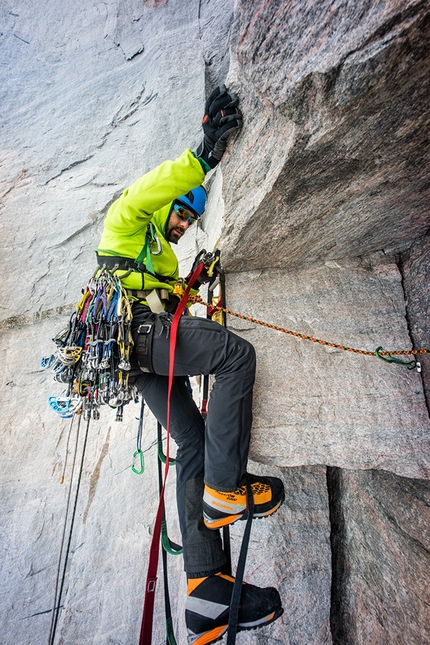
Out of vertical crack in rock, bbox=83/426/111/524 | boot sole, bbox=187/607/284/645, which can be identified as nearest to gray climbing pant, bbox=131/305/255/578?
boot sole, bbox=187/607/284/645

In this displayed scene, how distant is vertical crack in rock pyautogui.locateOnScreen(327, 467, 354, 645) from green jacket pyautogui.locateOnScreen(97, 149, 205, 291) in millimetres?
2360

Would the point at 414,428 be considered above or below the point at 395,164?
below

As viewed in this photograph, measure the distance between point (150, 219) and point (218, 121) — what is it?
30.6 inches

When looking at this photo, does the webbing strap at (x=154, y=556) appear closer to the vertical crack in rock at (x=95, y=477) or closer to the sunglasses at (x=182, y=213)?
the sunglasses at (x=182, y=213)

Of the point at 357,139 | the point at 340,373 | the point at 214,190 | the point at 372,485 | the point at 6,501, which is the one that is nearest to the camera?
the point at 357,139

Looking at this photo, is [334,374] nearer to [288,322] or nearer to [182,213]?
[288,322]

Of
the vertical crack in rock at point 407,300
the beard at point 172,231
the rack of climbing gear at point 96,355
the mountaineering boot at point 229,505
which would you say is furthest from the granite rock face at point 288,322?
the rack of climbing gear at point 96,355

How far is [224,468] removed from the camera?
1938mm

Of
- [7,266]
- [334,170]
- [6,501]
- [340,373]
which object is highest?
[7,266]

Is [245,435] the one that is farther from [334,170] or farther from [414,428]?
[334,170]

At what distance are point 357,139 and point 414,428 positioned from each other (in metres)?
1.95

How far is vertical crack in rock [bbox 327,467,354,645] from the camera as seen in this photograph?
2717 millimetres

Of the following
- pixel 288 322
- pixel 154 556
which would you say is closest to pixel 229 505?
pixel 154 556

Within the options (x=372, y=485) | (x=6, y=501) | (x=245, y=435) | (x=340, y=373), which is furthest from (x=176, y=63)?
(x=6, y=501)
